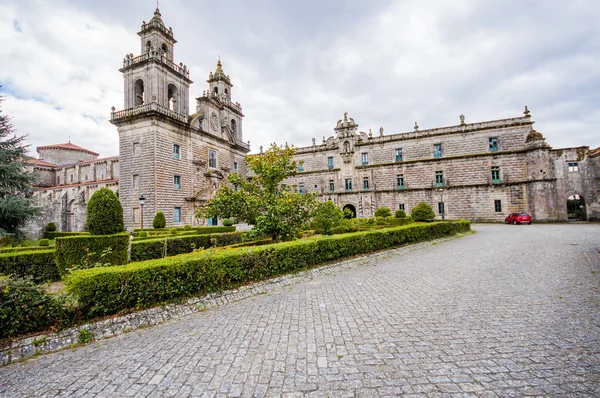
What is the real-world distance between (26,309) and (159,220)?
19745 mm

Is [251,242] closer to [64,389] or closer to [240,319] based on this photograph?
[240,319]

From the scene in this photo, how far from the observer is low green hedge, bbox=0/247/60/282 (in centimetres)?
799

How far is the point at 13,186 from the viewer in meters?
13.0

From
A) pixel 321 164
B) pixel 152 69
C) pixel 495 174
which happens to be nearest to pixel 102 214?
pixel 152 69

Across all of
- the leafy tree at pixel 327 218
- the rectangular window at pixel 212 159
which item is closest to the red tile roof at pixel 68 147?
the rectangular window at pixel 212 159

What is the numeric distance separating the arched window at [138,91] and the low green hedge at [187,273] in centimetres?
2722

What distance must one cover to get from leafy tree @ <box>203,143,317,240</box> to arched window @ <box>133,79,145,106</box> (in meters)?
22.6

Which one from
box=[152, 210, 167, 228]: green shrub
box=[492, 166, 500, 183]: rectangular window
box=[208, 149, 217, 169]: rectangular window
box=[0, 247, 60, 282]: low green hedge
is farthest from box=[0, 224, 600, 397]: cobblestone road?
box=[492, 166, 500, 183]: rectangular window

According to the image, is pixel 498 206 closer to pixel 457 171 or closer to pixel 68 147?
pixel 457 171

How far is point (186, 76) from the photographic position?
2911cm

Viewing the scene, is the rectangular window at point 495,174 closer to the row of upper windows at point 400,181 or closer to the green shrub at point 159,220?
the row of upper windows at point 400,181

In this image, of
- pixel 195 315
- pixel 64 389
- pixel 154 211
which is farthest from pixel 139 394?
pixel 154 211

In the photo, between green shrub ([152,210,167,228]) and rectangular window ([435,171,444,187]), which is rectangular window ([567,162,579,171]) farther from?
green shrub ([152,210,167,228])

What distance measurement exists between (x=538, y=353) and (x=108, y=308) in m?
7.19
